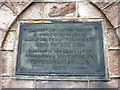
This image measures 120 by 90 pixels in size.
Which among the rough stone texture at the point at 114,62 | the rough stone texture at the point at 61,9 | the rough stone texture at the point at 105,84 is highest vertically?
the rough stone texture at the point at 61,9

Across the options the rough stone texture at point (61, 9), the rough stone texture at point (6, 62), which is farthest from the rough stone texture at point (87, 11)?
the rough stone texture at point (6, 62)

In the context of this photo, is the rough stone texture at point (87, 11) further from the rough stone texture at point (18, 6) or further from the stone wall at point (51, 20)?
the rough stone texture at point (18, 6)

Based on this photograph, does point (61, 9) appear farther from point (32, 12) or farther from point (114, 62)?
point (114, 62)

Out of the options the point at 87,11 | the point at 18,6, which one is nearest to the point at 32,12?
the point at 18,6

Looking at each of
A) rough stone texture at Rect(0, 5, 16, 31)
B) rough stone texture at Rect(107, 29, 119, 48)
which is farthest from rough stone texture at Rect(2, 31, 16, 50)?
rough stone texture at Rect(107, 29, 119, 48)

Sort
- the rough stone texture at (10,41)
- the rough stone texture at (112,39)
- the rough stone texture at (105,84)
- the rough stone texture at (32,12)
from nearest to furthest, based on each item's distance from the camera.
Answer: the rough stone texture at (105,84)
the rough stone texture at (112,39)
the rough stone texture at (10,41)
the rough stone texture at (32,12)

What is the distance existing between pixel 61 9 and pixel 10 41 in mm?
995

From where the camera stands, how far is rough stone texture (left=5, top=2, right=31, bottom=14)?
2693 millimetres

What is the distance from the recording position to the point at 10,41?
264 cm

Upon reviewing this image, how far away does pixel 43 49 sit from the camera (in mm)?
2564

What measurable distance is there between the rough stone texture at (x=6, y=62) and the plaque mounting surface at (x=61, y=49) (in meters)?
0.14

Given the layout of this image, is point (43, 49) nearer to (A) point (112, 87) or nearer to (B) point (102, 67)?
(B) point (102, 67)

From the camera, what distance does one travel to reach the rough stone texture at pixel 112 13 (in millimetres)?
2510

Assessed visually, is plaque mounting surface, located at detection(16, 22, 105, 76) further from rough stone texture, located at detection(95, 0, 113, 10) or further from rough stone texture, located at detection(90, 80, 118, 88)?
rough stone texture, located at detection(95, 0, 113, 10)
